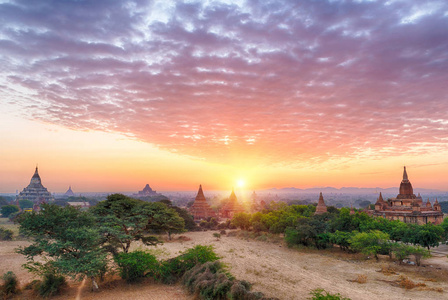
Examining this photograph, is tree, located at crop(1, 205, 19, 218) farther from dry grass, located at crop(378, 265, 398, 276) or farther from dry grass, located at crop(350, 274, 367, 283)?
dry grass, located at crop(378, 265, 398, 276)

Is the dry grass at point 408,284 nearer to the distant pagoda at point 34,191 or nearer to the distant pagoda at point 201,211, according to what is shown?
the distant pagoda at point 201,211

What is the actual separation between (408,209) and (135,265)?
53.3 m

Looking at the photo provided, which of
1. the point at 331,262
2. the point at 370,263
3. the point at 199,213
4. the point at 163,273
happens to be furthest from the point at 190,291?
the point at 199,213

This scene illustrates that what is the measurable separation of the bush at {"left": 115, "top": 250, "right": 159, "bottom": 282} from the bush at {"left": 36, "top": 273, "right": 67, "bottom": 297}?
154 inches

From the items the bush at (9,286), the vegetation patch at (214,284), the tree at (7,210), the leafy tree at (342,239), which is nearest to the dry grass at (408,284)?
the leafy tree at (342,239)

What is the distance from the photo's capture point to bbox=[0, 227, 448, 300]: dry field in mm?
19597

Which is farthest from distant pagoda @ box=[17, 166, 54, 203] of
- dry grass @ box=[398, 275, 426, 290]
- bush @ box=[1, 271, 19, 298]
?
dry grass @ box=[398, 275, 426, 290]

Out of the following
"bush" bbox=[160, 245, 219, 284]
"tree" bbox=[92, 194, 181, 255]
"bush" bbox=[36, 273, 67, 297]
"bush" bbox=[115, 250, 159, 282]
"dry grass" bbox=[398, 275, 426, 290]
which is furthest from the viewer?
"tree" bbox=[92, 194, 181, 255]

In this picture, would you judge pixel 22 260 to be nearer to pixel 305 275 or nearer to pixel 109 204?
pixel 109 204

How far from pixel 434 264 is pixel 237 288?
21.7 metres

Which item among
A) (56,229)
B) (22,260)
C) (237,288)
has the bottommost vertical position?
(22,260)

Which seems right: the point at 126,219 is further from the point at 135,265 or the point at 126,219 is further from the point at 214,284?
the point at 214,284

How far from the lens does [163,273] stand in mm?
22453

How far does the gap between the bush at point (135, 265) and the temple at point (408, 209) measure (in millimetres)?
50386
